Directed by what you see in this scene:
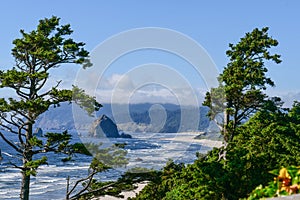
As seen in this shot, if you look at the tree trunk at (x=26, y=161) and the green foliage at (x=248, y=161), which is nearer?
the tree trunk at (x=26, y=161)

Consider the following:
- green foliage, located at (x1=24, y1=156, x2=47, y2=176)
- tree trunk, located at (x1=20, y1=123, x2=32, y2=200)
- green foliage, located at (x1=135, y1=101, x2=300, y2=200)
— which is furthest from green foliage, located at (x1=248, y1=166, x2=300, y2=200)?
green foliage, located at (x1=135, y1=101, x2=300, y2=200)

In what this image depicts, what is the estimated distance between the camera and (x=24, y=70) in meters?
16.3

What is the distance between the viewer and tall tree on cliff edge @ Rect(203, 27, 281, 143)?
2030 centimetres

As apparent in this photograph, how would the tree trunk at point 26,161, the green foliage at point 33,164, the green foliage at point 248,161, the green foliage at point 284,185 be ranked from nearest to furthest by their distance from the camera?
1. the green foliage at point 284,185
2. the green foliage at point 33,164
3. the tree trunk at point 26,161
4. the green foliage at point 248,161

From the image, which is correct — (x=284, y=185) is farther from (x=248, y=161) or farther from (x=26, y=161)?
(x=248, y=161)

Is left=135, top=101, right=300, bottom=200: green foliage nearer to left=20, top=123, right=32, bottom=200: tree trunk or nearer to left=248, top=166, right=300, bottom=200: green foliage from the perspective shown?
left=20, top=123, right=32, bottom=200: tree trunk

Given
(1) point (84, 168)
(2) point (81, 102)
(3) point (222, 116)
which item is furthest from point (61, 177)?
(2) point (81, 102)

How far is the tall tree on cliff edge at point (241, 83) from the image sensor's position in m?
20.3

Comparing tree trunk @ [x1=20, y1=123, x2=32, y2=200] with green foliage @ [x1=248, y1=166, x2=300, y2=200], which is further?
tree trunk @ [x1=20, y1=123, x2=32, y2=200]

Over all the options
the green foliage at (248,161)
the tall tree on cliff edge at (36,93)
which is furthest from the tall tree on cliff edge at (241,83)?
the tall tree on cliff edge at (36,93)

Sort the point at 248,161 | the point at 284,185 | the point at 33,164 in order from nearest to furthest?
1. the point at 284,185
2. the point at 33,164
3. the point at 248,161

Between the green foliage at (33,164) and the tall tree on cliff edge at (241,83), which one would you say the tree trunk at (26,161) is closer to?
the green foliage at (33,164)

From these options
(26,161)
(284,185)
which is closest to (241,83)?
(26,161)

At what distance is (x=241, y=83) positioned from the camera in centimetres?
1995
